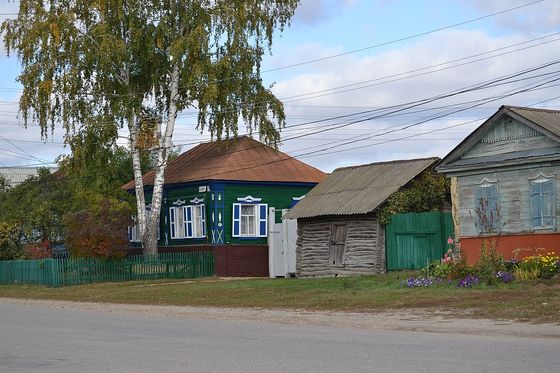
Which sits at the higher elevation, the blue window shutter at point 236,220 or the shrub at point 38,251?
the blue window shutter at point 236,220

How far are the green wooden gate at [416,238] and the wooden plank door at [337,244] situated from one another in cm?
210

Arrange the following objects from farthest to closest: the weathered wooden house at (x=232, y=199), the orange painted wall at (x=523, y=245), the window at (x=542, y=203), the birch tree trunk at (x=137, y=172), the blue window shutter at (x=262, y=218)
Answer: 1. the blue window shutter at (x=262, y=218)
2. the weathered wooden house at (x=232, y=199)
3. the birch tree trunk at (x=137, y=172)
4. the window at (x=542, y=203)
5. the orange painted wall at (x=523, y=245)

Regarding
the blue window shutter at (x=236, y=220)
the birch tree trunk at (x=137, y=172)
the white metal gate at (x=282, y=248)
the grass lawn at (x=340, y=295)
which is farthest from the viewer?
the blue window shutter at (x=236, y=220)

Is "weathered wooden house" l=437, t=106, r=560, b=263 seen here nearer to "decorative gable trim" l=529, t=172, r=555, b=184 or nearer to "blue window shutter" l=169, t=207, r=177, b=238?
"decorative gable trim" l=529, t=172, r=555, b=184

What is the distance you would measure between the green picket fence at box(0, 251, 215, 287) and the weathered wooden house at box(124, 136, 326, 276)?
44.5 inches

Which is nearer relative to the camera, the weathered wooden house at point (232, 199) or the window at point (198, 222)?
the weathered wooden house at point (232, 199)

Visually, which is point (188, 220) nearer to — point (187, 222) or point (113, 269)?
point (187, 222)

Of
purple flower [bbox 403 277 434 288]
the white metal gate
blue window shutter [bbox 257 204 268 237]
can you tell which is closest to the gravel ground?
purple flower [bbox 403 277 434 288]

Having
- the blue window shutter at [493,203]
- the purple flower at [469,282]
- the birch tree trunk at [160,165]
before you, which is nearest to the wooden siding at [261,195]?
the birch tree trunk at [160,165]

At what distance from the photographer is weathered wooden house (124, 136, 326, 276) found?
42.5m

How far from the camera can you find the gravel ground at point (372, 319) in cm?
1745

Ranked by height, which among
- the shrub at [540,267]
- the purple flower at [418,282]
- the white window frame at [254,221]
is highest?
the white window frame at [254,221]

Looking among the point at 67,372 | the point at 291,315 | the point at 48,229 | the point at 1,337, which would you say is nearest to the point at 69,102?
the point at 48,229

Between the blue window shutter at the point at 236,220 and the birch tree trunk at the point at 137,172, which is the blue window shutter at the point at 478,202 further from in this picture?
the birch tree trunk at the point at 137,172
